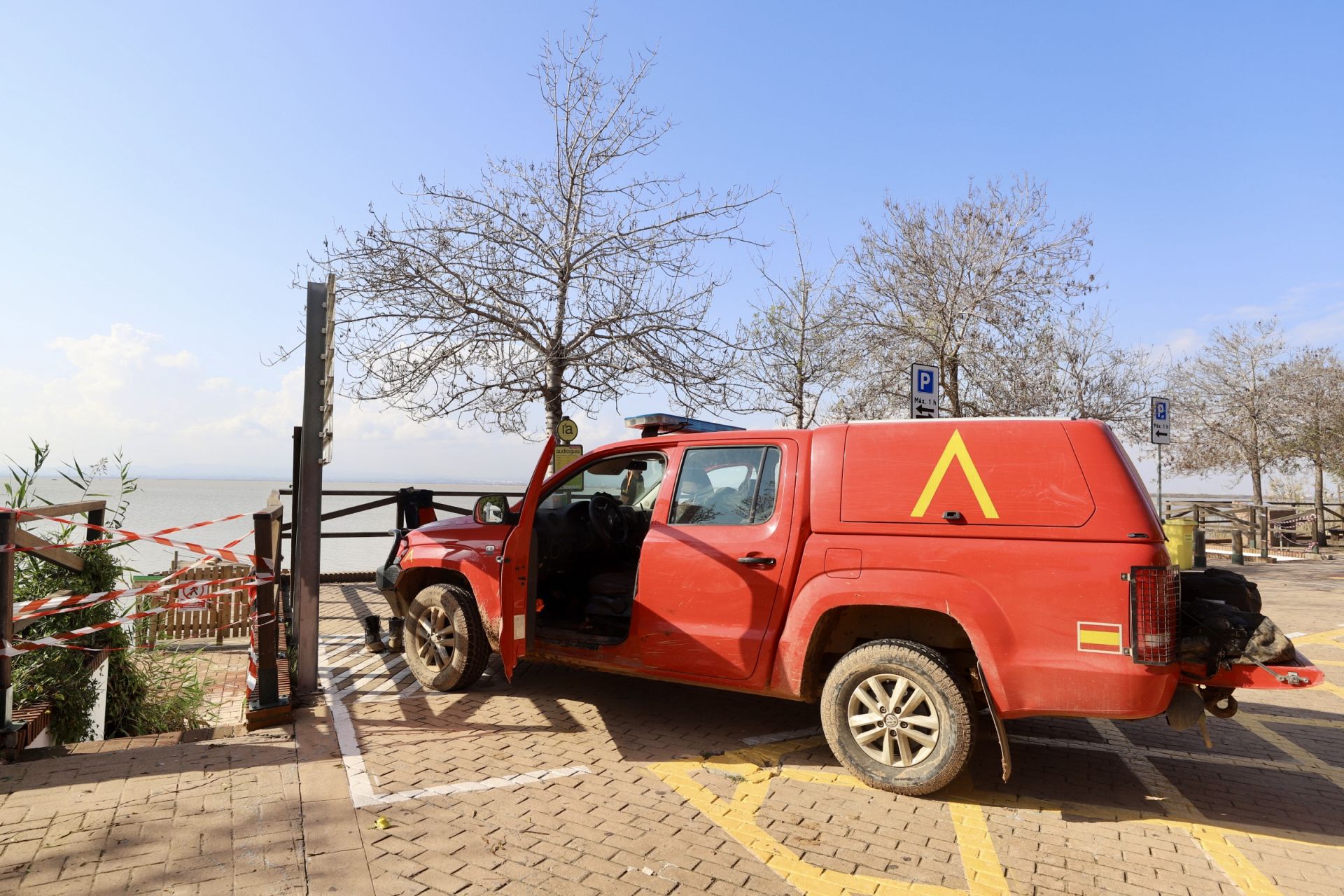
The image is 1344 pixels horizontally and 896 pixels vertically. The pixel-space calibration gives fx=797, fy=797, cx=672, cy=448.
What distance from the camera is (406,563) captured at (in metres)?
6.11

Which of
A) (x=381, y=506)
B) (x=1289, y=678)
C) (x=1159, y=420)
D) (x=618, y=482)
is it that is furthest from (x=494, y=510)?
(x=1159, y=420)

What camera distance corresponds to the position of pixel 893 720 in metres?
4.14

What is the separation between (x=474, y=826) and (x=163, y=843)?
4.19 ft

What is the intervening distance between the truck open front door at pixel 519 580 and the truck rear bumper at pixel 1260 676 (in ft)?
11.5

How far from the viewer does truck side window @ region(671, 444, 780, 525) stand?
4738 mm

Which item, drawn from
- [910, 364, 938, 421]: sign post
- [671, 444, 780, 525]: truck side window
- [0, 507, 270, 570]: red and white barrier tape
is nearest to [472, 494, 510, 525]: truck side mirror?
[671, 444, 780, 525]: truck side window

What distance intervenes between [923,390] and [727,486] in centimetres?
551

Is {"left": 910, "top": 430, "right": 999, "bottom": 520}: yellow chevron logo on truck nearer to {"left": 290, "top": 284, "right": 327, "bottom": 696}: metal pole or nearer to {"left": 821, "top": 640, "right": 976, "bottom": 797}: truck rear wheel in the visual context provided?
{"left": 821, "top": 640, "right": 976, "bottom": 797}: truck rear wheel

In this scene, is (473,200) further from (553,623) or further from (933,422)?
(933,422)

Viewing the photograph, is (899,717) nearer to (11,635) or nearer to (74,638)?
(11,635)

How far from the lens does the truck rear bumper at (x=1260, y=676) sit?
366 centimetres

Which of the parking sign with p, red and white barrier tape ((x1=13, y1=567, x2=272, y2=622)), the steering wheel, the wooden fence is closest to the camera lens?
red and white barrier tape ((x1=13, y1=567, x2=272, y2=622))

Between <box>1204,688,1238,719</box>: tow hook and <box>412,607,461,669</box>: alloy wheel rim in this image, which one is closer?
<box>1204,688,1238,719</box>: tow hook

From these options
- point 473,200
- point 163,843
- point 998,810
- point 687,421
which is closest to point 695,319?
point 473,200
